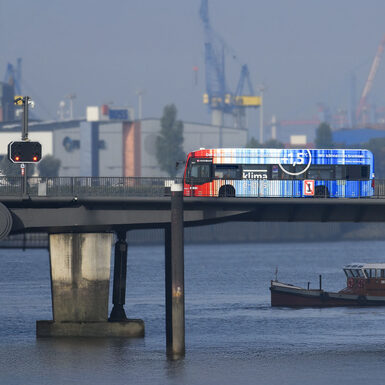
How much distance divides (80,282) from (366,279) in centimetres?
4651

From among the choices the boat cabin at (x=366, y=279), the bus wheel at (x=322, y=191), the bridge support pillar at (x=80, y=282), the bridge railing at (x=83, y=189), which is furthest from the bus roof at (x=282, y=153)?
the boat cabin at (x=366, y=279)

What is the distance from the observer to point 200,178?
6831cm

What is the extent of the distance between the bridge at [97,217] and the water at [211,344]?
195cm

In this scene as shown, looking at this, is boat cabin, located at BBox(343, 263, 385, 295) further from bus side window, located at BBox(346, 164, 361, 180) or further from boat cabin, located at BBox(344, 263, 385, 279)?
bus side window, located at BBox(346, 164, 361, 180)

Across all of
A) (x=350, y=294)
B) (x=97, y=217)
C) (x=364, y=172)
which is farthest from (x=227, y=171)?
(x=350, y=294)

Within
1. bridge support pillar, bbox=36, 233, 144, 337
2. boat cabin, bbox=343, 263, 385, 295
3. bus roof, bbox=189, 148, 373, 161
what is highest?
bus roof, bbox=189, 148, 373, 161

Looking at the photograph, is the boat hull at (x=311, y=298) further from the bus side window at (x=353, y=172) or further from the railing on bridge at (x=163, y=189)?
the bus side window at (x=353, y=172)

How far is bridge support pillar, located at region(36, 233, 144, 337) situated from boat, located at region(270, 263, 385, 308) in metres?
41.7

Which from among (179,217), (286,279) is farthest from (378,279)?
(179,217)

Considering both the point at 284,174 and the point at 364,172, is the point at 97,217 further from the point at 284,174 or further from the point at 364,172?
the point at 364,172

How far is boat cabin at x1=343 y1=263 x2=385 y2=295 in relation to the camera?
4040 inches

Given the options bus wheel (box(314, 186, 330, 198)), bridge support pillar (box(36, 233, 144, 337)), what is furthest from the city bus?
bridge support pillar (box(36, 233, 144, 337))

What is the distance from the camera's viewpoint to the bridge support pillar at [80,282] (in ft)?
213

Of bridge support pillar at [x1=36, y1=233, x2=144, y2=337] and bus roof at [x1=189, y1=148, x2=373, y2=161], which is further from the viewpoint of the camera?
bus roof at [x1=189, y1=148, x2=373, y2=161]
